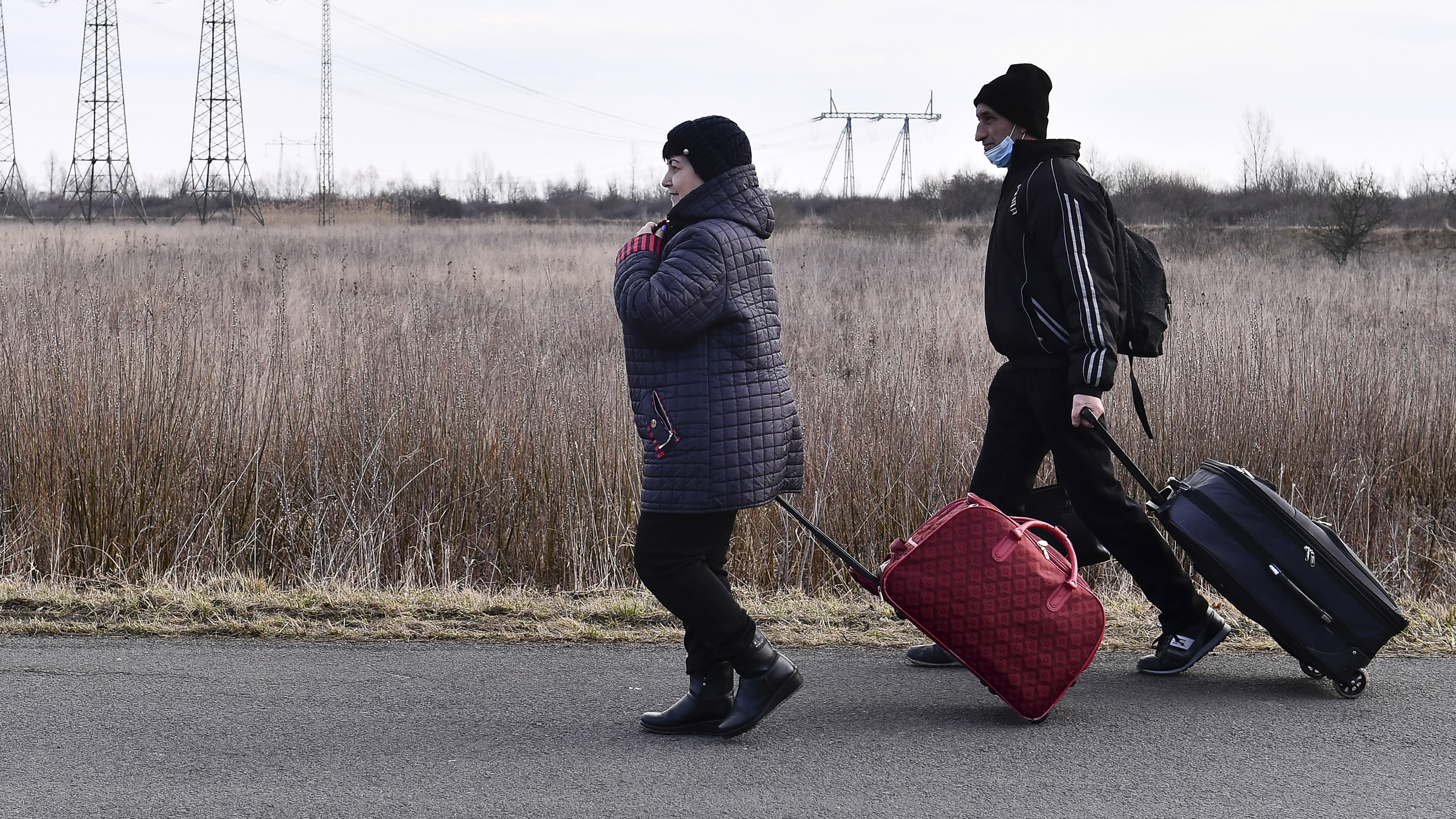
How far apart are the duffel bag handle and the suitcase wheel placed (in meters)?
0.90

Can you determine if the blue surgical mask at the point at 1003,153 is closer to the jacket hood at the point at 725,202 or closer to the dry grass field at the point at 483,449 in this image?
the jacket hood at the point at 725,202

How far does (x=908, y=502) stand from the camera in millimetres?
6141

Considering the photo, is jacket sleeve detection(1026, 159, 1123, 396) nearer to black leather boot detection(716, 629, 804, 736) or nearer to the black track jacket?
the black track jacket

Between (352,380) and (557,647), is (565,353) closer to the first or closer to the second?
(352,380)

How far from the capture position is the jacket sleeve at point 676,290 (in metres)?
3.03

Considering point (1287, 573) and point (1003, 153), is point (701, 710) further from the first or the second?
point (1003, 153)

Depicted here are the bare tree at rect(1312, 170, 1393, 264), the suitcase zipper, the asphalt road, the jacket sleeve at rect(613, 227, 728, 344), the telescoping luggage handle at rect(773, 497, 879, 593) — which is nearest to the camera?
the asphalt road

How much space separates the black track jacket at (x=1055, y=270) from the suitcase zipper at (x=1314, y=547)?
1.99 feet

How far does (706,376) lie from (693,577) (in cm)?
60


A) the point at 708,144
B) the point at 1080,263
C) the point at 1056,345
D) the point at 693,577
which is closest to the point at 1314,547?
the point at 1056,345

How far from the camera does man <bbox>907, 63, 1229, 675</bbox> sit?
11.9ft

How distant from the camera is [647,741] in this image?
3.38 m

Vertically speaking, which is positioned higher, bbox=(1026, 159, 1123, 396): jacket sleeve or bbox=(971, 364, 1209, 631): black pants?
bbox=(1026, 159, 1123, 396): jacket sleeve

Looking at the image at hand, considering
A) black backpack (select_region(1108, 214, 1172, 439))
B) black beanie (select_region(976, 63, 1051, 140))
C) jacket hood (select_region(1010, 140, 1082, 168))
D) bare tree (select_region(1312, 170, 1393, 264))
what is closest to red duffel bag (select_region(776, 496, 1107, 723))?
black backpack (select_region(1108, 214, 1172, 439))
